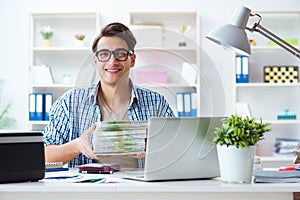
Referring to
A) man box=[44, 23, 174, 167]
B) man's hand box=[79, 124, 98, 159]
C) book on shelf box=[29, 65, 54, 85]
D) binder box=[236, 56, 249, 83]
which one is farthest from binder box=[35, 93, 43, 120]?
man's hand box=[79, 124, 98, 159]

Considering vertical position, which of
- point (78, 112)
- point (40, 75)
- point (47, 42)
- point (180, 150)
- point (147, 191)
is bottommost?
point (147, 191)

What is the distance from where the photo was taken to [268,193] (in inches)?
66.9

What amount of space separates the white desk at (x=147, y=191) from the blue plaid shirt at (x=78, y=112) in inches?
36.5

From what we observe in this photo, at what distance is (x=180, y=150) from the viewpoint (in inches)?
73.5

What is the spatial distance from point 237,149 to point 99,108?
98 centimetres

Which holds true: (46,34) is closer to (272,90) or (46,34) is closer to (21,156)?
(272,90)

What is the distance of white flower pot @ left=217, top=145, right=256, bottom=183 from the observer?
5.87 ft

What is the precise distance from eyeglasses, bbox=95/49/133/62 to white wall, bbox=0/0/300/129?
2.59 m

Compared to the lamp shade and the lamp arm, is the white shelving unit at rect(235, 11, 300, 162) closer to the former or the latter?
the lamp arm

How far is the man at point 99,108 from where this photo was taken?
242 centimetres

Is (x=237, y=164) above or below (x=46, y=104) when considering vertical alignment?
below

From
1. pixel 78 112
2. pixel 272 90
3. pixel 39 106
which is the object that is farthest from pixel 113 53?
pixel 272 90

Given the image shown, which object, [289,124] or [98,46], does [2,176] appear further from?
[289,124]

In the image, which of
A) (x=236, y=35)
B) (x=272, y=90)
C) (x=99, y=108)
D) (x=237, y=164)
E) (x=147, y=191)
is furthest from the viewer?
(x=272, y=90)
